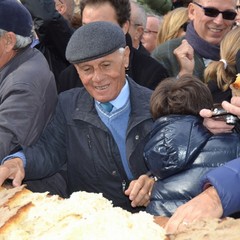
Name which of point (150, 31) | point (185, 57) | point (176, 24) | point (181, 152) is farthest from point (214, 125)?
point (150, 31)

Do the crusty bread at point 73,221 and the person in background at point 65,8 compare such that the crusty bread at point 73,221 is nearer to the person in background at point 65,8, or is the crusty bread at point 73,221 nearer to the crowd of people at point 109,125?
the crowd of people at point 109,125

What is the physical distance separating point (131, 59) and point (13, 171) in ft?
4.13

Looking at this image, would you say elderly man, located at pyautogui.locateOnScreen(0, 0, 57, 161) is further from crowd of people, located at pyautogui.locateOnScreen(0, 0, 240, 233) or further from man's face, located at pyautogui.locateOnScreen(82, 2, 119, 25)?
man's face, located at pyautogui.locateOnScreen(82, 2, 119, 25)

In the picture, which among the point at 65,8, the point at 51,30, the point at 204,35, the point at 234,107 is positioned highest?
the point at 234,107

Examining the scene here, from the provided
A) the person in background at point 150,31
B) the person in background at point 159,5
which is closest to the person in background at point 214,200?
the person in background at point 150,31

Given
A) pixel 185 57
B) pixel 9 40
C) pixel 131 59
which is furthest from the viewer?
pixel 185 57

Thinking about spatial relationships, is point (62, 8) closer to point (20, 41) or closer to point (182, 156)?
point (20, 41)

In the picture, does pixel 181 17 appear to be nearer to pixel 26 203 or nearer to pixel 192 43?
pixel 192 43

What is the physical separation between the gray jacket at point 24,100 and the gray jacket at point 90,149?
7 centimetres

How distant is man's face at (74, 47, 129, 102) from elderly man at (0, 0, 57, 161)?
0.26 meters

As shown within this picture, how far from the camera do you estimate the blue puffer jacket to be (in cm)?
207

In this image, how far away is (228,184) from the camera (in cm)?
175

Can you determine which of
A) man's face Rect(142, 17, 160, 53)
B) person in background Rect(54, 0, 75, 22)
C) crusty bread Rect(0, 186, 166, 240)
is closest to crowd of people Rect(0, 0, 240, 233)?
crusty bread Rect(0, 186, 166, 240)

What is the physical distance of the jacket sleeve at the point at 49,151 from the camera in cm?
252
